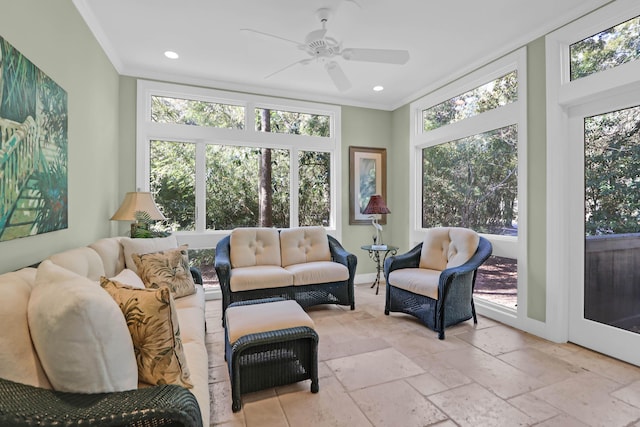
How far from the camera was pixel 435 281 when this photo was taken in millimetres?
3018

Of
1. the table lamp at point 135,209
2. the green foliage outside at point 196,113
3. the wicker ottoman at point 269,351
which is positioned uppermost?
the green foliage outside at point 196,113

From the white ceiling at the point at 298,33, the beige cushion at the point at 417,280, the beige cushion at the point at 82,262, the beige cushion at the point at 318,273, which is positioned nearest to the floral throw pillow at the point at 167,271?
the beige cushion at the point at 82,262

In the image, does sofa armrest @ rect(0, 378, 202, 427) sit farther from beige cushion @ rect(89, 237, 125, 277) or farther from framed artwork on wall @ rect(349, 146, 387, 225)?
framed artwork on wall @ rect(349, 146, 387, 225)

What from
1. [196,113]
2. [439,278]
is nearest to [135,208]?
[196,113]

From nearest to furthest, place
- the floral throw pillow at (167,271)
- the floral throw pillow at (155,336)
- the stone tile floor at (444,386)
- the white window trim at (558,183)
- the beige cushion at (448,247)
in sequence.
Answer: the floral throw pillow at (155,336), the stone tile floor at (444,386), the floral throw pillow at (167,271), the white window trim at (558,183), the beige cushion at (448,247)

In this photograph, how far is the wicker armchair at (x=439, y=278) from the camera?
294 cm

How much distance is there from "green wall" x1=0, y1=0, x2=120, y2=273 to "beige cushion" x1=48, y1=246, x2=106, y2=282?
0.22 meters

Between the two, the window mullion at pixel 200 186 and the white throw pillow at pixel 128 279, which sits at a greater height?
the window mullion at pixel 200 186

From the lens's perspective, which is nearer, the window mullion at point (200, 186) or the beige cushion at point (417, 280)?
the beige cushion at point (417, 280)

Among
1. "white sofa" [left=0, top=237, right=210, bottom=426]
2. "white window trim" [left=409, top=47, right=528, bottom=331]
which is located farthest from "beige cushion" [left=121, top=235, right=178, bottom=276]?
"white window trim" [left=409, top=47, right=528, bottom=331]

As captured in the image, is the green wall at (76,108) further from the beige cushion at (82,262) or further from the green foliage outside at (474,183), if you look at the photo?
the green foliage outside at (474,183)

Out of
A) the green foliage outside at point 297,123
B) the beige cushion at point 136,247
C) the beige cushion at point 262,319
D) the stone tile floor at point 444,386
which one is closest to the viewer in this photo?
the stone tile floor at point 444,386

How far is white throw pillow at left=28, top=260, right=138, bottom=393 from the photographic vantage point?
98cm

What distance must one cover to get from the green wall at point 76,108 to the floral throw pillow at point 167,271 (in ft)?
1.80
